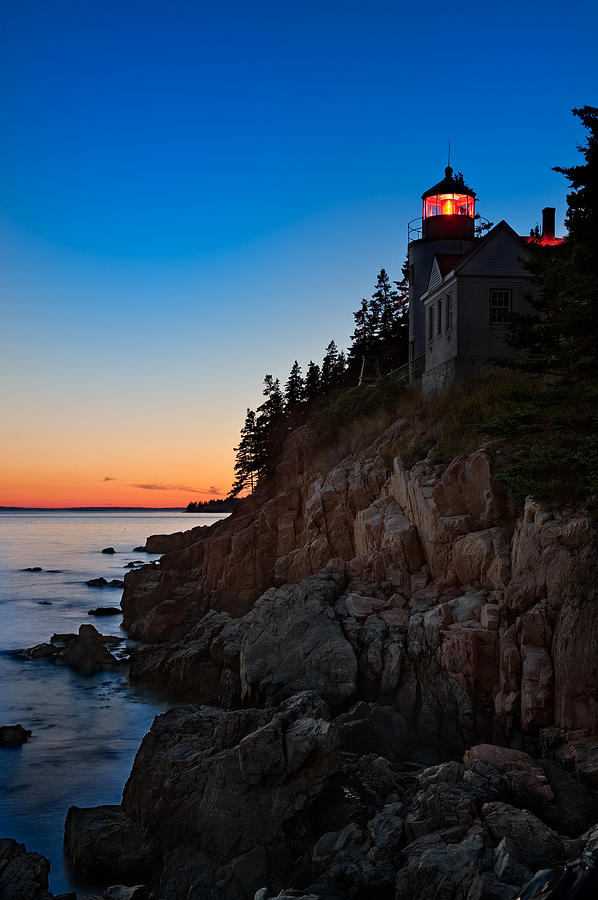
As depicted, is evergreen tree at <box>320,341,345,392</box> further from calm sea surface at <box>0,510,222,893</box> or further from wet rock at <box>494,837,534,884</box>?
wet rock at <box>494,837,534,884</box>

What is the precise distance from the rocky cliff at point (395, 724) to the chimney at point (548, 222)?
2041cm

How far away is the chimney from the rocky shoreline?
814 inches

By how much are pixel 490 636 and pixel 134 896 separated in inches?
338

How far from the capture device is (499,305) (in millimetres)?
27781

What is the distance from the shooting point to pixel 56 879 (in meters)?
12.2

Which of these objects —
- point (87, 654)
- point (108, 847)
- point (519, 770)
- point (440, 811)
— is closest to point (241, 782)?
point (108, 847)

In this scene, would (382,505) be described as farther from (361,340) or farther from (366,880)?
(361,340)

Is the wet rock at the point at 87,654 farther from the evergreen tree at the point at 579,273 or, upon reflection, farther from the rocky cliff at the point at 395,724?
the evergreen tree at the point at 579,273

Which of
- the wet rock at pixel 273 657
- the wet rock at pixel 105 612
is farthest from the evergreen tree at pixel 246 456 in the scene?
the wet rock at pixel 273 657

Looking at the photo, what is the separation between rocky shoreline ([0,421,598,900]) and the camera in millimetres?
9969

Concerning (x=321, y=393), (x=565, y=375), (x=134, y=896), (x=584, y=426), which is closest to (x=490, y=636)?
(x=584, y=426)

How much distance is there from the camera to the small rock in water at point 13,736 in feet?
61.9

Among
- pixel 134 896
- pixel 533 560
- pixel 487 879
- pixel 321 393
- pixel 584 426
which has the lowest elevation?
pixel 134 896

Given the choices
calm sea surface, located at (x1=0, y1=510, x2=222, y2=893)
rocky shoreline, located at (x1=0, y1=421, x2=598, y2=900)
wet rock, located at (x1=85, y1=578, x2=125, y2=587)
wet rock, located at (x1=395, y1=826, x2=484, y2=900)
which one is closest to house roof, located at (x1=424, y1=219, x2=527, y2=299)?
rocky shoreline, located at (x1=0, y1=421, x2=598, y2=900)
